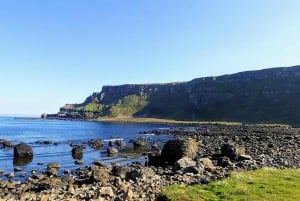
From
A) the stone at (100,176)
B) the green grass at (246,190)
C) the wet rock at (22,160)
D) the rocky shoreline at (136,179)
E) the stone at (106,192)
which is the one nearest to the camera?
the green grass at (246,190)

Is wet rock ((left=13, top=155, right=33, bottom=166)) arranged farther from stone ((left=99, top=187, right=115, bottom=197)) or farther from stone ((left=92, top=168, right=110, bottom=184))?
stone ((left=99, top=187, right=115, bottom=197))

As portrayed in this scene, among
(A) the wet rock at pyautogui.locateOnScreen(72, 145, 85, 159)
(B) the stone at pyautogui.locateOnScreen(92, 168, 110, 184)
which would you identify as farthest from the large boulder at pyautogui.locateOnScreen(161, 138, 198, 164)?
(A) the wet rock at pyautogui.locateOnScreen(72, 145, 85, 159)

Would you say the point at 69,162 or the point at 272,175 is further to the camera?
the point at 69,162

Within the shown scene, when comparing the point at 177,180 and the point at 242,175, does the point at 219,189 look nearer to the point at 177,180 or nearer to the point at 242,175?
the point at 242,175

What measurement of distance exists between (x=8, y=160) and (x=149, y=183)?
3901 cm

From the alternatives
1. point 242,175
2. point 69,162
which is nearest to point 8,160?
point 69,162

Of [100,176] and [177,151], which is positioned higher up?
[177,151]

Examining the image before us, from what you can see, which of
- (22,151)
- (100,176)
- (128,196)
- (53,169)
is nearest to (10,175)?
(53,169)

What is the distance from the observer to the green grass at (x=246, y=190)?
63.2ft

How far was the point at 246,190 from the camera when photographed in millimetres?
20312

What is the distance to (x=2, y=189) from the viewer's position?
3494cm

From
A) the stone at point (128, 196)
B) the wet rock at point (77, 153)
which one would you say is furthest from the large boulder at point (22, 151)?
the stone at point (128, 196)

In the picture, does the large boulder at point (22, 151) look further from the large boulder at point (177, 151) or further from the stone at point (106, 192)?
the stone at point (106, 192)

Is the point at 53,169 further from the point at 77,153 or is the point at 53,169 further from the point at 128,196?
the point at 128,196
